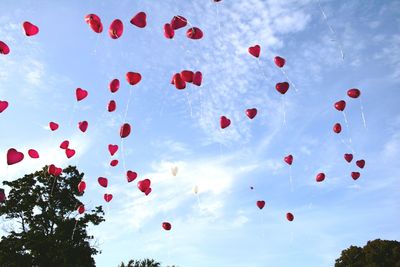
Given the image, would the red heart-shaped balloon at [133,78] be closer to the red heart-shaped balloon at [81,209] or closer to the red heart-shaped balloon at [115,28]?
the red heart-shaped balloon at [115,28]

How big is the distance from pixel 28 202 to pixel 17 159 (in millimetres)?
15300

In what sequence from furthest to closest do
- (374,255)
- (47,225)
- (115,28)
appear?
(374,255) < (47,225) < (115,28)

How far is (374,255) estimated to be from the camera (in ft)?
132

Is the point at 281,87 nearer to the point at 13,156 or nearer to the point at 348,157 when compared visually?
the point at 348,157

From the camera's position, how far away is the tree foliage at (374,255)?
3953 cm

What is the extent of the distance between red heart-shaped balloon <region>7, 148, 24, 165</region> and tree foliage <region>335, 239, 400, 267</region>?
125 ft

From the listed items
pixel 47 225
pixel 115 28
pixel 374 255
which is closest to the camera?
pixel 115 28

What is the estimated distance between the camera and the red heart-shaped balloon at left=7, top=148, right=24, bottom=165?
1065 centimetres

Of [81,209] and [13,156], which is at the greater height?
[81,209]

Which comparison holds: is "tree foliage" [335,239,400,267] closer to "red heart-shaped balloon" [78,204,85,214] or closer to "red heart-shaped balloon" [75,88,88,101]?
"red heart-shaped balloon" [78,204,85,214]

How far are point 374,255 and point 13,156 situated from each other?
3919 cm

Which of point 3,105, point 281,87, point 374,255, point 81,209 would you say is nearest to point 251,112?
point 281,87

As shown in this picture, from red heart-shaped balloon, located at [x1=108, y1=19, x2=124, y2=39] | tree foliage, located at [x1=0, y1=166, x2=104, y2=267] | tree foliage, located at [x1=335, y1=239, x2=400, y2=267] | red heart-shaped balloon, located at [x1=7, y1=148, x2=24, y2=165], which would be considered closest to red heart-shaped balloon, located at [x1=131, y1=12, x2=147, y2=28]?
red heart-shaped balloon, located at [x1=108, y1=19, x2=124, y2=39]

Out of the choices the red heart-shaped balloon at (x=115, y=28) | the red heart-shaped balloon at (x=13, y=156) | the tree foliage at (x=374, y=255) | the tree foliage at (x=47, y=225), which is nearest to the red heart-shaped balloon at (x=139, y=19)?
the red heart-shaped balloon at (x=115, y=28)
